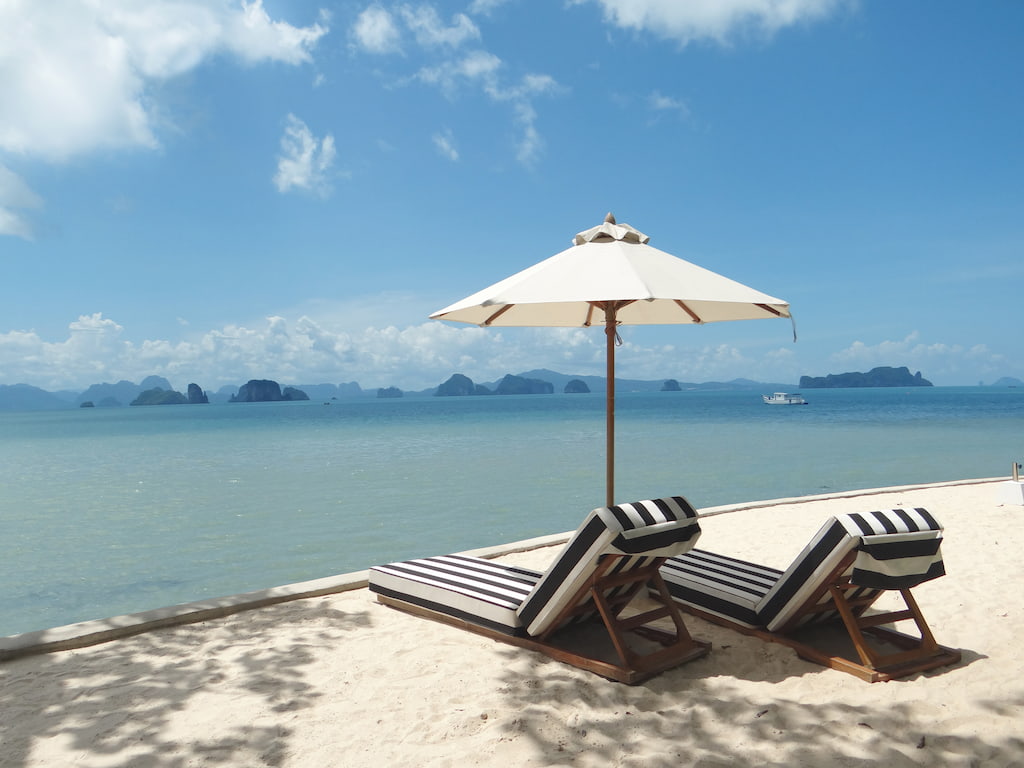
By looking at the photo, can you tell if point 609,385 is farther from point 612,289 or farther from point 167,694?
point 167,694

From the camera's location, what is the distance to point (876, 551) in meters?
3.45

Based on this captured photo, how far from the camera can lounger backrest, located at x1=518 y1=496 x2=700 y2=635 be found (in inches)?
135

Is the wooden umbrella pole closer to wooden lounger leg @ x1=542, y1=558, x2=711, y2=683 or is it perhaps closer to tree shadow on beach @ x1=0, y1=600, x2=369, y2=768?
wooden lounger leg @ x1=542, y1=558, x2=711, y2=683

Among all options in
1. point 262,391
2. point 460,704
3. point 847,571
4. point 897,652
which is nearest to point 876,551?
point 847,571

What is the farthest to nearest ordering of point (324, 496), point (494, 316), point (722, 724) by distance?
point (324, 496) < point (494, 316) < point (722, 724)

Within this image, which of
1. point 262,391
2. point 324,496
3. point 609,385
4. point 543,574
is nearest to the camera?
point 543,574

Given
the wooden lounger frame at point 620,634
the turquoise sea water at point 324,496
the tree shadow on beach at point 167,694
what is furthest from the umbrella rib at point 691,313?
the turquoise sea water at point 324,496

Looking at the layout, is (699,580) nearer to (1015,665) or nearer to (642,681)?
(642,681)

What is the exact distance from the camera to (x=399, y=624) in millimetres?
4609

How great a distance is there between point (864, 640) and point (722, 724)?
1.22 metres

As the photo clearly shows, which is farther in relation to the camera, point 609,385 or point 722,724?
point 609,385

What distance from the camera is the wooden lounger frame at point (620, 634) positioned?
3.70 m

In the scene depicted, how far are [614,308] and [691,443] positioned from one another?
25.5m

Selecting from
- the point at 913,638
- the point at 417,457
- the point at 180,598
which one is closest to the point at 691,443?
the point at 417,457
